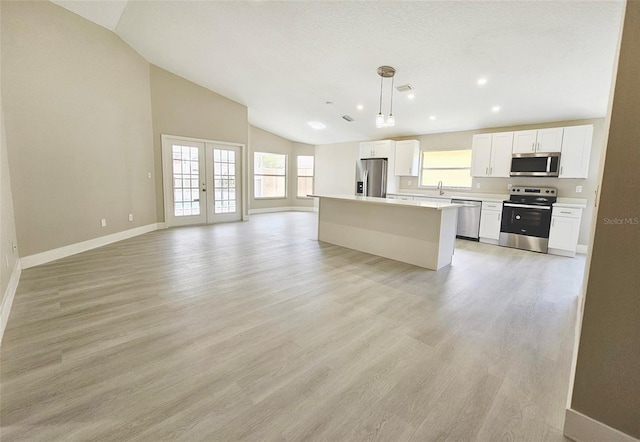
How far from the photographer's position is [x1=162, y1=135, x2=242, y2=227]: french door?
6.65 meters

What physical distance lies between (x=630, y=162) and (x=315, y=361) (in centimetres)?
196

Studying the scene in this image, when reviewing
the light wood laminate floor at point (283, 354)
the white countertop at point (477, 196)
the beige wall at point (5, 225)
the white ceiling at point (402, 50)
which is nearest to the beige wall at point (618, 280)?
the light wood laminate floor at point (283, 354)

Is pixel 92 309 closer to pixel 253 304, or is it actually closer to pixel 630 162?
pixel 253 304

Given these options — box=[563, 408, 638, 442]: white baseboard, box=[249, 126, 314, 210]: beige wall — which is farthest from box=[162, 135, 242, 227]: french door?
box=[563, 408, 638, 442]: white baseboard

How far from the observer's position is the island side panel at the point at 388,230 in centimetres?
408

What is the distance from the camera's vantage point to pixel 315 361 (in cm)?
198

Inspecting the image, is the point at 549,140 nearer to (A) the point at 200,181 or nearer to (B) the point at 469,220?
(B) the point at 469,220

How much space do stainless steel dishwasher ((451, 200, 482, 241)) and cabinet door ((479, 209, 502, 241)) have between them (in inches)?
3.4

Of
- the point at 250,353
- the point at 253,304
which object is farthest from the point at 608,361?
the point at 253,304

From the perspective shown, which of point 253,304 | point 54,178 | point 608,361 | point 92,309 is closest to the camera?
point 608,361

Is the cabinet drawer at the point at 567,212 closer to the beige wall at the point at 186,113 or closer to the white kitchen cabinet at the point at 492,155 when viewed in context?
the white kitchen cabinet at the point at 492,155

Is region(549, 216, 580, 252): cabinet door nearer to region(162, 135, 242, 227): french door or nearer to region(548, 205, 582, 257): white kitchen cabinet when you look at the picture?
region(548, 205, 582, 257): white kitchen cabinet

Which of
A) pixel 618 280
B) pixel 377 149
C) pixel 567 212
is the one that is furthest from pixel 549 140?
pixel 618 280

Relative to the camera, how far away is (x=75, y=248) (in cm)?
438
